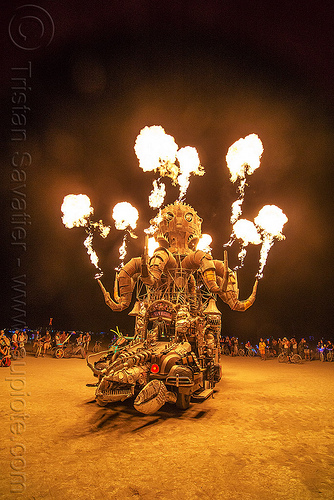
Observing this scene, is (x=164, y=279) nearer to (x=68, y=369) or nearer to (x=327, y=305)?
(x=68, y=369)

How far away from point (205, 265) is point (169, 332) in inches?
172

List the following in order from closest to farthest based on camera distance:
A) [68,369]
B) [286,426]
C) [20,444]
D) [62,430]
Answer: [20,444]
[62,430]
[286,426]
[68,369]

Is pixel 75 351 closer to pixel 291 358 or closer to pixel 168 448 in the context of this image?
pixel 291 358

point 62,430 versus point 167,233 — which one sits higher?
point 167,233

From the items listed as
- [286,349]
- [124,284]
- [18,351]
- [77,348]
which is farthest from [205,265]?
[18,351]

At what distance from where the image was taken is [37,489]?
15.4ft

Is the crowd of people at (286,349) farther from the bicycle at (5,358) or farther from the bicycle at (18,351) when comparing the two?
the bicycle at (5,358)

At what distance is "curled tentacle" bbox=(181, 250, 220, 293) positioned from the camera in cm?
1578

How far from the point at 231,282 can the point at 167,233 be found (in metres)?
5.00

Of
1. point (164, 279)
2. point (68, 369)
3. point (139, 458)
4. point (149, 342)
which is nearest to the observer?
point (139, 458)

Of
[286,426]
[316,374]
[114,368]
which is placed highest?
[114,368]

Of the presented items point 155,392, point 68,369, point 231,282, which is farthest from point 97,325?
point 155,392

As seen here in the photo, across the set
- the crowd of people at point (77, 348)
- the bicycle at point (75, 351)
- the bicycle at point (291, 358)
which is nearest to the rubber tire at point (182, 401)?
the crowd of people at point (77, 348)

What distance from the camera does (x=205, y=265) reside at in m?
16.2
